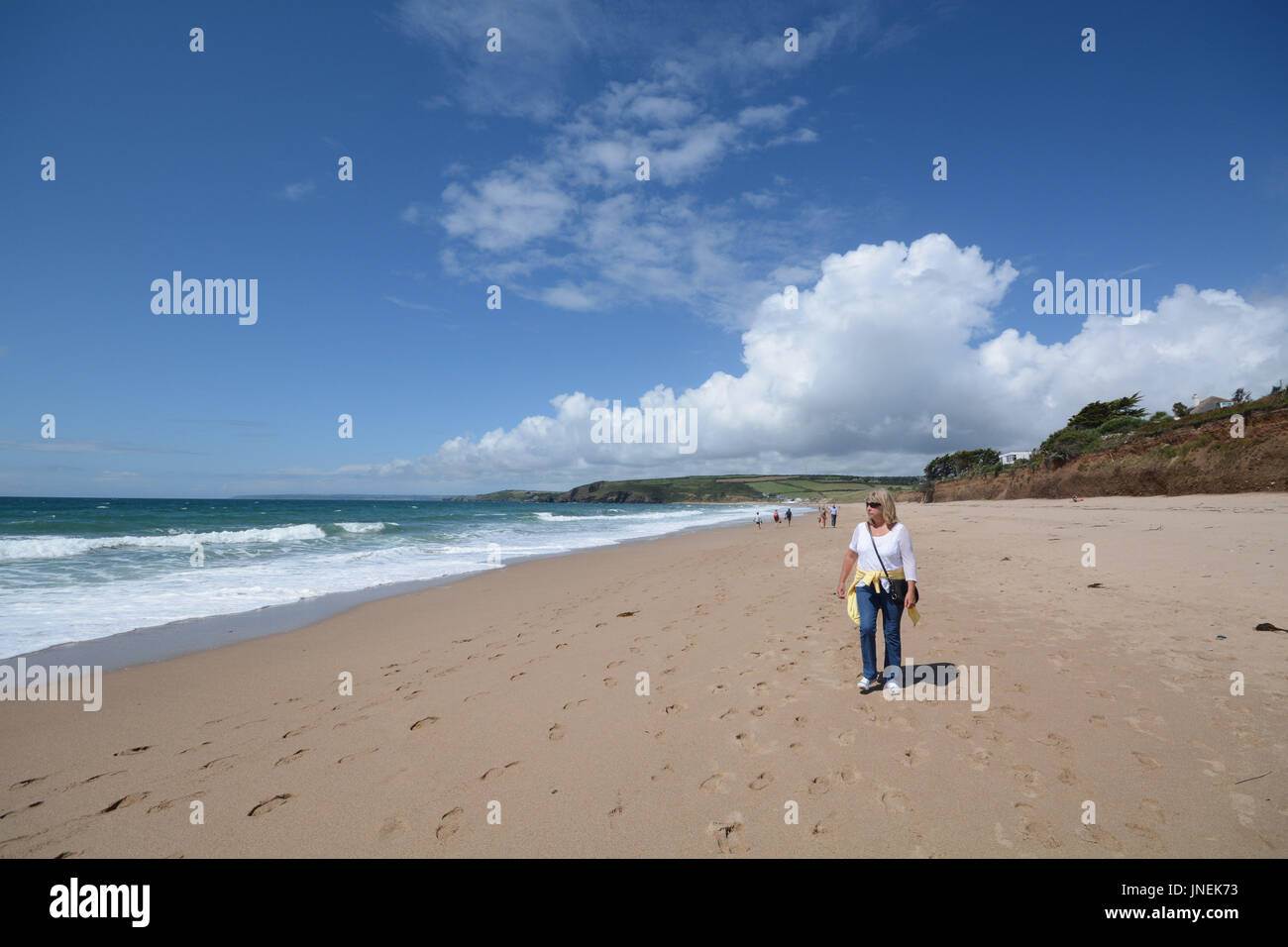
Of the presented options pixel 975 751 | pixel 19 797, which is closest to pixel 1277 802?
pixel 975 751

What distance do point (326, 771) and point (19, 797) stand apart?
255 centimetres

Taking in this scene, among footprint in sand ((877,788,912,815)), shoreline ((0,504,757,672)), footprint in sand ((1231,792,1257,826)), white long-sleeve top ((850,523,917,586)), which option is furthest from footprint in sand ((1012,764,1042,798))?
shoreline ((0,504,757,672))

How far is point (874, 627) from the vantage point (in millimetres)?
5734

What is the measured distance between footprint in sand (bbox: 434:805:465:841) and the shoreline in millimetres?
7648

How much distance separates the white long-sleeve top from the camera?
18.3ft

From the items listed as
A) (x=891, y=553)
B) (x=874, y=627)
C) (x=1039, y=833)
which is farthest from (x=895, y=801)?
(x=891, y=553)

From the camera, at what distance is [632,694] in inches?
239

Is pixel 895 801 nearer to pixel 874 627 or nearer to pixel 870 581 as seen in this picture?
pixel 874 627

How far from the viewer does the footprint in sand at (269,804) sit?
13.1ft

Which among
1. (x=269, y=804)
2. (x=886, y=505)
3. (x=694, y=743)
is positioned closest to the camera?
(x=269, y=804)

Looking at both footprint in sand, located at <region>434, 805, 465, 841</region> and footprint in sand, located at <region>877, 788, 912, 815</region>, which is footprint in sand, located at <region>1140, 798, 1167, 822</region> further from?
footprint in sand, located at <region>434, 805, 465, 841</region>

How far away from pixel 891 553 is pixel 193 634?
12317 millimetres

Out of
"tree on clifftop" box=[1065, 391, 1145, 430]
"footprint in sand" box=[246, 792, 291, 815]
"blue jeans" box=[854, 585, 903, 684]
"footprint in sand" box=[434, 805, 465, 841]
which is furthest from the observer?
"tree on clifftop" box=[1065, 391, 1145, 430]

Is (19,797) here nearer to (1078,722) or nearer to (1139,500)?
(1078,722)
